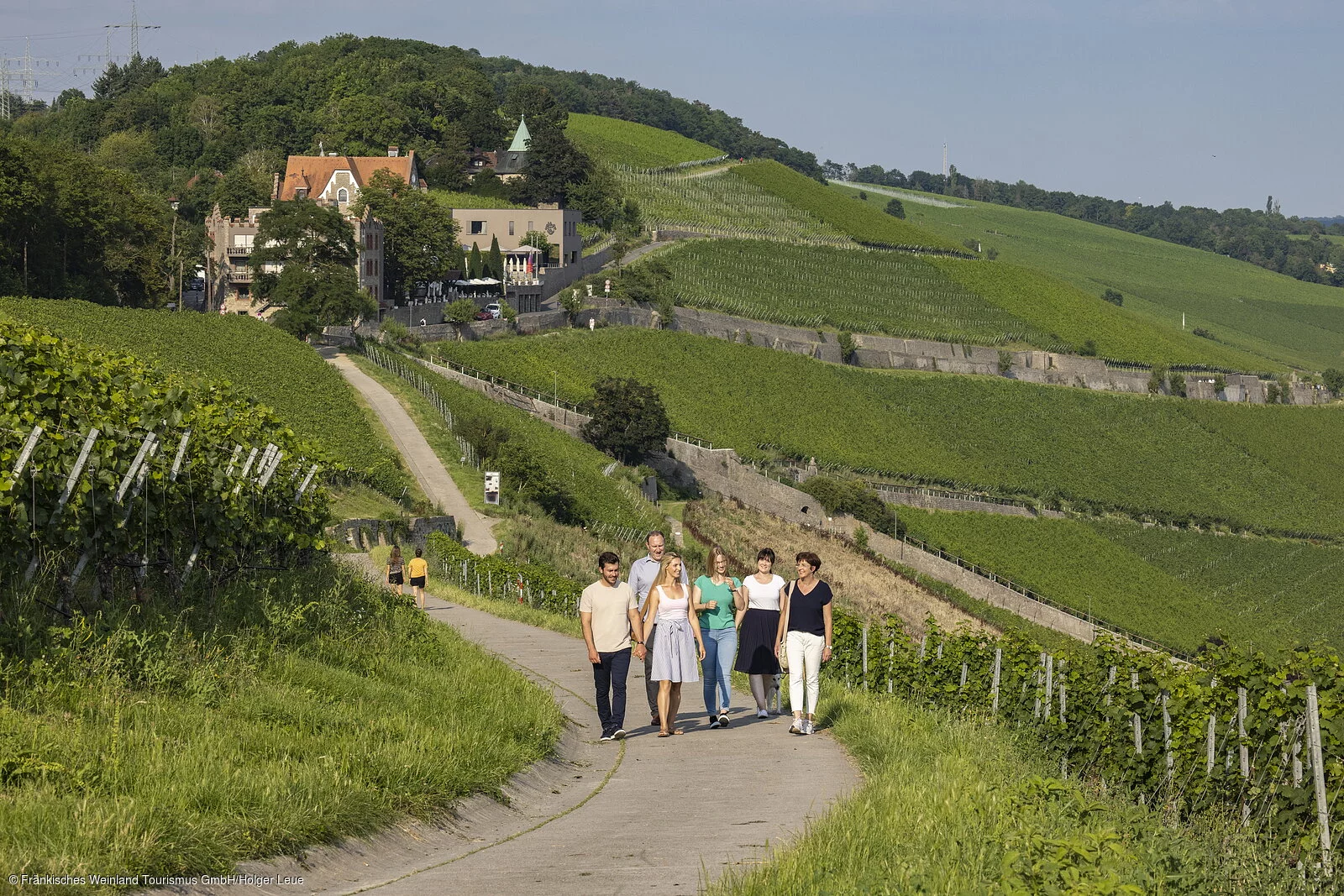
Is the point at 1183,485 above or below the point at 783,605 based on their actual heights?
below

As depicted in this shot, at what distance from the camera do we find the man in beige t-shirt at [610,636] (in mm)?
15477

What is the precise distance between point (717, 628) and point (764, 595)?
60 centimetres

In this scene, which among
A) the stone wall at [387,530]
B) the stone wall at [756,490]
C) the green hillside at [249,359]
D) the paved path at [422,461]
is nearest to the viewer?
the stone wall at [387,530]

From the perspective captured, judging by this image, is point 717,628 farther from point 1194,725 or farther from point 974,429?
point 974,429

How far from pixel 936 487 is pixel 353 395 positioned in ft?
130

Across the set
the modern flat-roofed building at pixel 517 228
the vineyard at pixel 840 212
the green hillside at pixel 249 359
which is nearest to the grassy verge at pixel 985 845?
the green hillside at pixel 249 359

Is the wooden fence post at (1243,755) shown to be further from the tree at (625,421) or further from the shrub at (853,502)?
the shrub at (853,502)

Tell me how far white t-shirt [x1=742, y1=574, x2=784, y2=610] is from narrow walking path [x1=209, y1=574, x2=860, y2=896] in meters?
1.26

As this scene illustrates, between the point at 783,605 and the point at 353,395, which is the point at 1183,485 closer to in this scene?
the point at 353,395

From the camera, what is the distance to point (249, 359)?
6631cm

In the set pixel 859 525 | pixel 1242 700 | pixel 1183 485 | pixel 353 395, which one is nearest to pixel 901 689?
pixel 1242 700

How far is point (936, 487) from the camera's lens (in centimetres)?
9594

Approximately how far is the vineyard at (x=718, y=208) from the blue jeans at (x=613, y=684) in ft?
417

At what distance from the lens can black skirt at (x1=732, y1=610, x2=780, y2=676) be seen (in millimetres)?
16984
